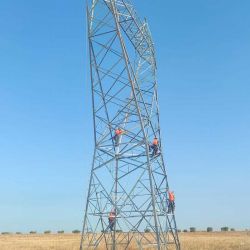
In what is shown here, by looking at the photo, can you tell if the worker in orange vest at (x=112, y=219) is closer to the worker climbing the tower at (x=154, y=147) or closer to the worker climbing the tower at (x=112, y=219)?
the worker climbing the tower at (x=112, y=219)

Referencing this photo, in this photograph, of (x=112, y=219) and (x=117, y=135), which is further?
(x=117, y=135)

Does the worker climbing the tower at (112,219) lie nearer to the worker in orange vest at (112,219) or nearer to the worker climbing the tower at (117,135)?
the worker in orange vest at (112,219)

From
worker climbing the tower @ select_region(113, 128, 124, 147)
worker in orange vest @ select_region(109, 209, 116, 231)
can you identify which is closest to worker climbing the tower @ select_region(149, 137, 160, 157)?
worker climbing the tower @ select_region(113, 128, 124, 147)

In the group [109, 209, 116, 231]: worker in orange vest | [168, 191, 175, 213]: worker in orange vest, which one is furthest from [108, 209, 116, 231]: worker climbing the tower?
[168, 191, 175, 213]: worker in orange vest

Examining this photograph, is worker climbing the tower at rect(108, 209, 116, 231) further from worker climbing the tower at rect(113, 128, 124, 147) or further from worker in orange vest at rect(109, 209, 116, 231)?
worker climbing the tower at rect(113, 128, 124, 147)

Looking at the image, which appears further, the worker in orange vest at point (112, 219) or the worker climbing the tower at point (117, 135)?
the worker climbing the tower at point (117, 135)

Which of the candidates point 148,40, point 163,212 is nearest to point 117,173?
point 163,212

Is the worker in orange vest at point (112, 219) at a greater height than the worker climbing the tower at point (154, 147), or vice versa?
the worker climbing the tower at point (154, 147)

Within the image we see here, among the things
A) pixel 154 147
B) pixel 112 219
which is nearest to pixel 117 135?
pixel 154 147

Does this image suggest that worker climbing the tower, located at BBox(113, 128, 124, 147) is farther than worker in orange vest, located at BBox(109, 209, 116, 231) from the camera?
Yes

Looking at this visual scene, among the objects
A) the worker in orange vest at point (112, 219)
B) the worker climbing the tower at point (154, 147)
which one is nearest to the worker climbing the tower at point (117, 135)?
the worker climbing the tower at point (154, 147)

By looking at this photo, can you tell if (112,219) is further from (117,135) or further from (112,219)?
(117,135)

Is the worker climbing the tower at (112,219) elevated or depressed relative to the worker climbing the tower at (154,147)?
depressed

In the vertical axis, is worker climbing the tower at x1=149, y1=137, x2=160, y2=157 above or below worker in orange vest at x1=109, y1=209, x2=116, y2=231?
above
